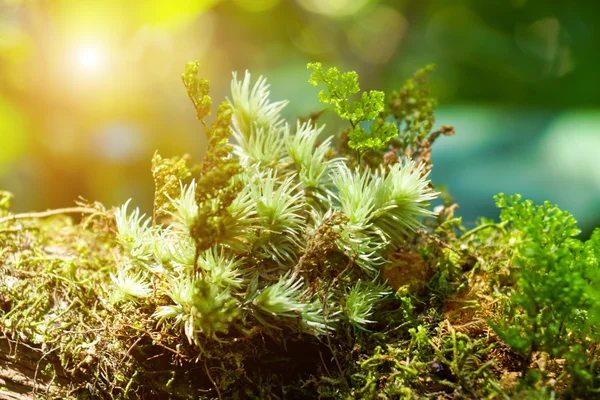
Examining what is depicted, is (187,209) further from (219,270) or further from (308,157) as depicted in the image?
(308,157)

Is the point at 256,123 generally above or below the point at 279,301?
above

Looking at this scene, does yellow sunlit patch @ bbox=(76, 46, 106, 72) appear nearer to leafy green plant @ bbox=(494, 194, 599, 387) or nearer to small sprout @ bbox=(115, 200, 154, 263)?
small sprout @ bbox=(115, 200, 154, 263)

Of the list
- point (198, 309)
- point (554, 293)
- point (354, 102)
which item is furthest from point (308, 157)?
point (554, 293)

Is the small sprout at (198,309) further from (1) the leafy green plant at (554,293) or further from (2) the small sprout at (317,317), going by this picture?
(1) the leafy green plant at (554,293)

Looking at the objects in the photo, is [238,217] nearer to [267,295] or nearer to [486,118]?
[267,295]

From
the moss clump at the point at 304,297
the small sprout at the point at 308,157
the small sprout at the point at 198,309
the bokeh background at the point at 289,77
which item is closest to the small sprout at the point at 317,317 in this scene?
the moss clump at the point at 304,297

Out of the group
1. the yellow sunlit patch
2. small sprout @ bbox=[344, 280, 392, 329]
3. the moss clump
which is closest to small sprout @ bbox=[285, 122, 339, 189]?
the moss clump
